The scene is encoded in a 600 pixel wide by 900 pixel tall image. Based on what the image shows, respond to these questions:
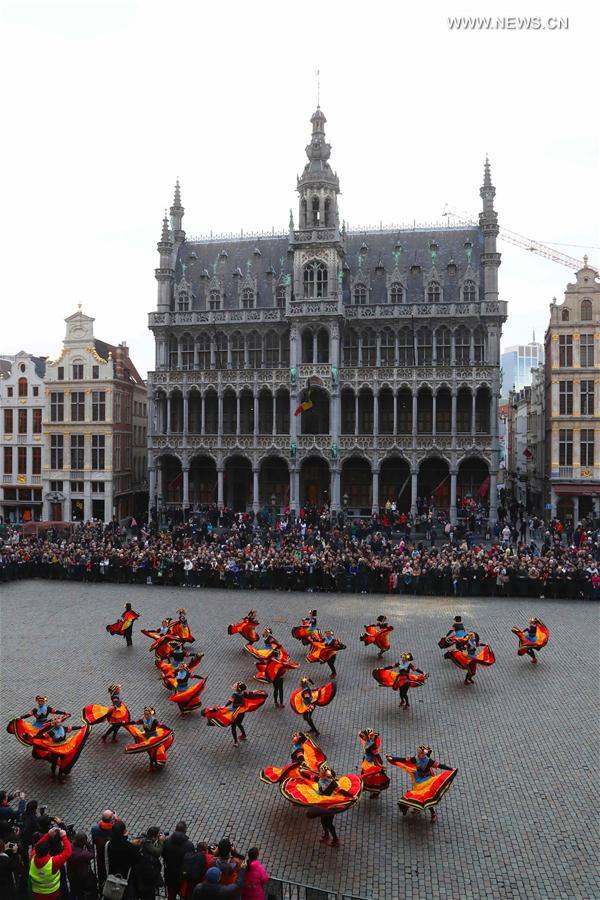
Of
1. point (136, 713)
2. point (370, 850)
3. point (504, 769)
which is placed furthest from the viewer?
point (136, 713)

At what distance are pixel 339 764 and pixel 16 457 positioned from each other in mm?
50127

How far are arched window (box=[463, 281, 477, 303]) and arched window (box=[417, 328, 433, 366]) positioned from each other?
12.4ft

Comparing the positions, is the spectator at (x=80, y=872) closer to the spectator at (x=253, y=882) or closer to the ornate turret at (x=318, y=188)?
the spectator at (x=253, y=882)

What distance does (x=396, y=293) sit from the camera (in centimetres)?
5691

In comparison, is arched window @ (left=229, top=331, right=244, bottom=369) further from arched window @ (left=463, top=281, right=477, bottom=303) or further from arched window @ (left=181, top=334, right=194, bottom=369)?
arched window @ (left=463, top=281, right=477, bottom=303)

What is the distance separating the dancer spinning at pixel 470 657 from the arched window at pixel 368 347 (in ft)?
128

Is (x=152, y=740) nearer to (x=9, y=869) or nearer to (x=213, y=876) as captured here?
(x=9, y=869)

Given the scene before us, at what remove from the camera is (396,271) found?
57125 mm

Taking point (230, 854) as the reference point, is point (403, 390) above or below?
above

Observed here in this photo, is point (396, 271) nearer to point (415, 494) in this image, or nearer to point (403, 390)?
point (403, 390)

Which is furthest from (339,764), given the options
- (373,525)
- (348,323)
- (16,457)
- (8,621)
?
(16,457)

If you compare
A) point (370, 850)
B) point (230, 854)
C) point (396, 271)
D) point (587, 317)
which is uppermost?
point (396, 271)

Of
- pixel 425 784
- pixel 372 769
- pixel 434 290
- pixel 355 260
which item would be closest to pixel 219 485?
pixel 355 260

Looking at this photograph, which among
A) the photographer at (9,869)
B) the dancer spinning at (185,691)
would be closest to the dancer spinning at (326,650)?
the dancer spinning at (185,691)
